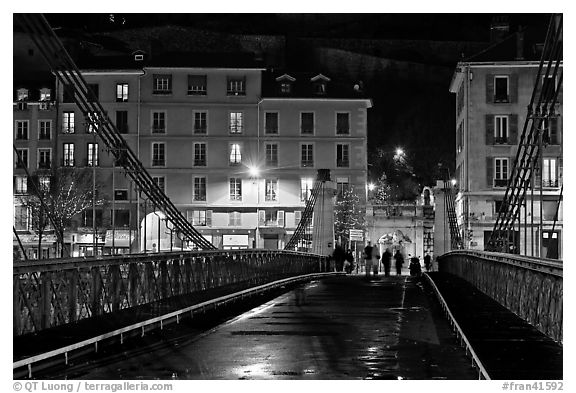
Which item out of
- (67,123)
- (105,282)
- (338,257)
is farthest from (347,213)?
(105,282)

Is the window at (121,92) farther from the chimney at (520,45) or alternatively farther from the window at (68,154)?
the chimney at (520,45)

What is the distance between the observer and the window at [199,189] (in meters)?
95.4

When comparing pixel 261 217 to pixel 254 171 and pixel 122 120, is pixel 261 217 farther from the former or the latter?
pixel 122 120

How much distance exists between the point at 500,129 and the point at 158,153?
90.2ft

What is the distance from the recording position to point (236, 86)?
95.6 m

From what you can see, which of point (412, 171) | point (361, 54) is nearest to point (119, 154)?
point (412, 171)

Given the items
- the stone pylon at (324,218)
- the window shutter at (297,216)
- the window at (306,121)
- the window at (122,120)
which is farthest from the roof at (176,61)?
the stone pylon at (324,218)

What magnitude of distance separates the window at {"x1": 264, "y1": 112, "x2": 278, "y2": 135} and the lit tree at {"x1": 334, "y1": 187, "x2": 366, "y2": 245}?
7.15 metres

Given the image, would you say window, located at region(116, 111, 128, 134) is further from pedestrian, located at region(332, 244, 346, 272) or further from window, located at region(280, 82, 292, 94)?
pedestrian, located at region(332, 244, 346, 272)

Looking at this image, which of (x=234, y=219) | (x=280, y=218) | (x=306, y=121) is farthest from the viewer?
(x=306, y=121)

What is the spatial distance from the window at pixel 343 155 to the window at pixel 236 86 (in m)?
8.34

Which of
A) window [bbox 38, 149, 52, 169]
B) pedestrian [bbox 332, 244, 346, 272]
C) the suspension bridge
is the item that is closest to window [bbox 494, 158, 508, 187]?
pedestrian [bbox 332, 244, 346, 272]

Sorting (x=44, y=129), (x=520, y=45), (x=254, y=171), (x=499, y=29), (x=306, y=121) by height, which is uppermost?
(x=499, y=29)

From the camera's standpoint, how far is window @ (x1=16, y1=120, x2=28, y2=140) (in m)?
92.3
